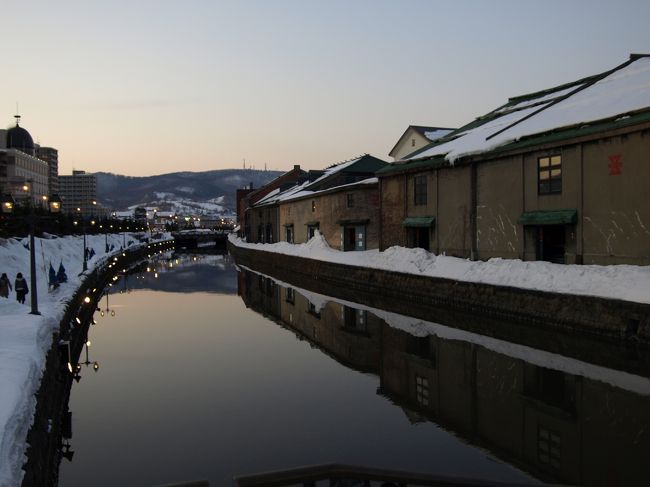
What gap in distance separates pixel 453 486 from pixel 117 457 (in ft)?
22.7

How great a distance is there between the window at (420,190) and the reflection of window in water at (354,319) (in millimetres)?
9426

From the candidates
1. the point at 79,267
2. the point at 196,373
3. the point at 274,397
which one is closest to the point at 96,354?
the point at 196,373

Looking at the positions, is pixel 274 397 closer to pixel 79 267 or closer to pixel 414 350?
pixel 414 350

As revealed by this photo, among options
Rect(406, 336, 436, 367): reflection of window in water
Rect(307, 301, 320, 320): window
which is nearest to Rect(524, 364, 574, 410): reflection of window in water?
Rect(406, 336, 436, 367): reflection of window in water

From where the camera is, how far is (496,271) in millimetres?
24641

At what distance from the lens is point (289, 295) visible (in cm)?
3434

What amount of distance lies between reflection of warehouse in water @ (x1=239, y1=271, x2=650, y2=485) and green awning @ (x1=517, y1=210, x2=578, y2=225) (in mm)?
6914

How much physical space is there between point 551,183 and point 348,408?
1615 cm

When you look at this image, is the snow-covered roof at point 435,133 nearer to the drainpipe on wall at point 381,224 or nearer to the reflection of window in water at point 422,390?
the drainpipe on wall at point 381,224

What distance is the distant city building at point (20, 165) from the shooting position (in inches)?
3885

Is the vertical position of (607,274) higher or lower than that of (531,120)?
lower

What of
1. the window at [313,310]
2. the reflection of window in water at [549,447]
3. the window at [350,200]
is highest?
the window at [350,200]

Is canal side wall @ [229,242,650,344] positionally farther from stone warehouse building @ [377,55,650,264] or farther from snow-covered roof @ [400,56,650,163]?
snow-covered roof @ [400,56,650,163]

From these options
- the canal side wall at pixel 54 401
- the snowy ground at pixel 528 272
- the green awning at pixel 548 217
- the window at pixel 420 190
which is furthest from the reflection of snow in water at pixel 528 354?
the canal side wall at pixel 54 401
